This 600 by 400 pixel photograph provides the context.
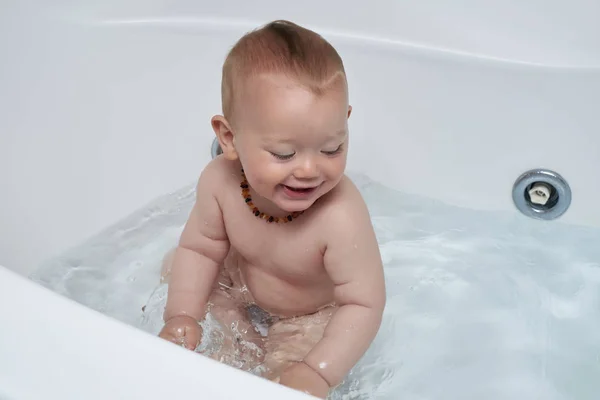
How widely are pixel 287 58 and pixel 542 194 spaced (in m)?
0.64

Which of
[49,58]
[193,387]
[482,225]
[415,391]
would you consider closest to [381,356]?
[415,391]

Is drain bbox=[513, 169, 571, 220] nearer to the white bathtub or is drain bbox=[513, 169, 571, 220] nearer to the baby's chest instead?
the white bathtub

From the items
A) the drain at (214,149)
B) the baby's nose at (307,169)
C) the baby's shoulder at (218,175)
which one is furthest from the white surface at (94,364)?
the drain at (214,149)

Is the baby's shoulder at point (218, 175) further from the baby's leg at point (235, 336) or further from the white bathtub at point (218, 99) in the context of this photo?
the white bathtub at point (218, 99)

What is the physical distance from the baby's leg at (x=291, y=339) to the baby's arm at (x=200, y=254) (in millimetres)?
96

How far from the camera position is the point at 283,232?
2.94 ft

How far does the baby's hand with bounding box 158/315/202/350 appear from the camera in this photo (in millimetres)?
886

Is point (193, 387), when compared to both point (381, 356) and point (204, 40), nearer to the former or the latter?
point (381, 356)

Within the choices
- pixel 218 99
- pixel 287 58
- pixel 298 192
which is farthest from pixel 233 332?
pixel 218 99

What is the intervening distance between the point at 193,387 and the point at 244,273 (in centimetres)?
45

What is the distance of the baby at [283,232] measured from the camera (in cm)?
74

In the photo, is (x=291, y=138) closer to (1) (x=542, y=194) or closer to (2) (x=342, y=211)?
(2) (x=342, y=211)

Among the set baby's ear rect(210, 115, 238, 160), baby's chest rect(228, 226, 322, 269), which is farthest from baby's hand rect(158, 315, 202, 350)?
baby's ear rect(210, 115, 238, 160)

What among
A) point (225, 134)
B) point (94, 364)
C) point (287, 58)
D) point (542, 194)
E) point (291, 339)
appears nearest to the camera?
point (94, 364)
